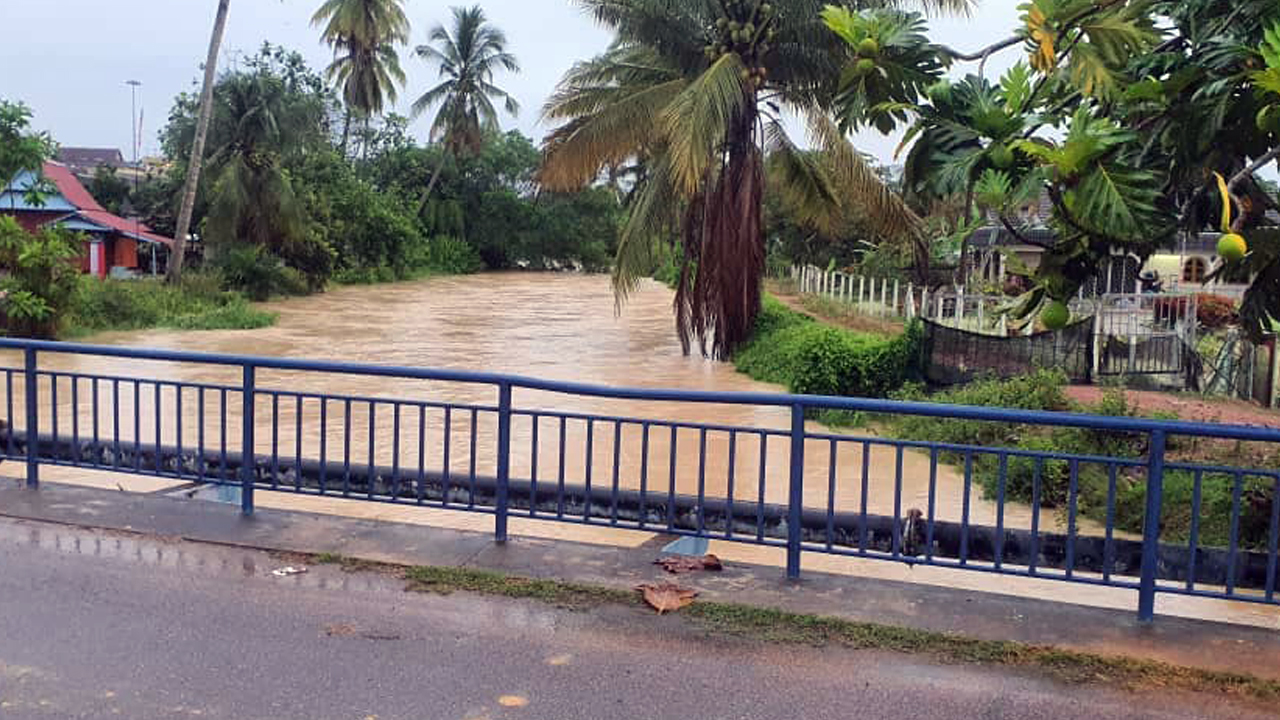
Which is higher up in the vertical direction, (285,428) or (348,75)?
(348,75)

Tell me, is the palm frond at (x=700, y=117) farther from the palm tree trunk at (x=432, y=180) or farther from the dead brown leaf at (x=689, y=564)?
the palm tree trunk at (x=432, y=180)

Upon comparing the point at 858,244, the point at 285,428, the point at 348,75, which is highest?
the point at 348,75

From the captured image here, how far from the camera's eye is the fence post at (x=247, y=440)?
6945 millimetres

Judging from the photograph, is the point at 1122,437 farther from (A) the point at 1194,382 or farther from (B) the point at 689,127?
(B) the point at 689,127

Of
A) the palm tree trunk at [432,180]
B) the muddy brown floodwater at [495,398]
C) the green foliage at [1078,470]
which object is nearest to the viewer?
the green foliage at [1078,470]

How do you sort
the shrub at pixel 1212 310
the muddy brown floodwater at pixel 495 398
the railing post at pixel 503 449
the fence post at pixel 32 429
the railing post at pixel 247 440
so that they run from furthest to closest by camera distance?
the shrub at pixel 1212 310 < the muddy brown floodwater at pixel 495 398 < the fence post at pixel 32 429 < the railing post at pixel 247 440 < the railing post at pixel 503 449

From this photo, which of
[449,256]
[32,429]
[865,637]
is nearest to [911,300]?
[32,429]

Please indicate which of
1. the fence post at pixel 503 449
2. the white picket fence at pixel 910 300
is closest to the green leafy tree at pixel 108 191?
the white picket fence at pixel 910 300

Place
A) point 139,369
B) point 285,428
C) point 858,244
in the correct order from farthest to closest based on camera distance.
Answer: point 858,244, point 139,369, point 285,428

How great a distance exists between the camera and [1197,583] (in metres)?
7.23

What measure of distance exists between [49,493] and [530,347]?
20.4 metres

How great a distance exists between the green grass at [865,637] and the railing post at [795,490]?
531 mm

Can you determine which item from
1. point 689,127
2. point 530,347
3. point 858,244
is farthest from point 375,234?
point 689,127

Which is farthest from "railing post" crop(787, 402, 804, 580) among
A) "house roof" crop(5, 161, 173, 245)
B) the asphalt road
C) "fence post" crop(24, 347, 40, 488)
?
"house roof" crop(5, 161, 173, 245)
